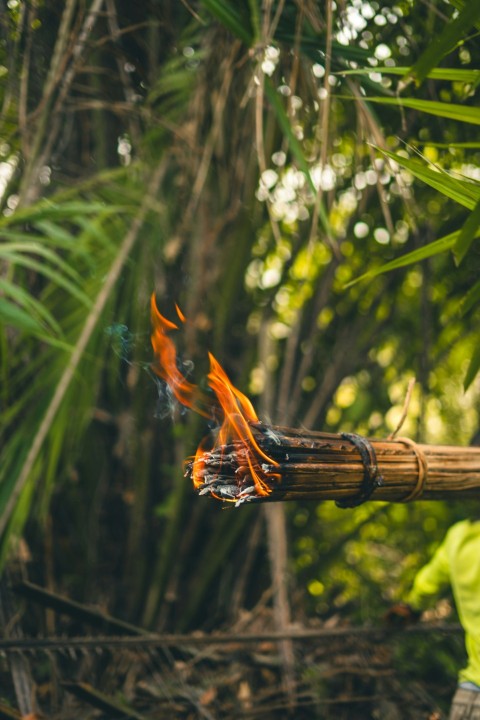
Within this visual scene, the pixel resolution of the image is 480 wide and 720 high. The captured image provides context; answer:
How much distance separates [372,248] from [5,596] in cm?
183

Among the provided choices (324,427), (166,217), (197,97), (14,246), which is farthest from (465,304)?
(324,427)

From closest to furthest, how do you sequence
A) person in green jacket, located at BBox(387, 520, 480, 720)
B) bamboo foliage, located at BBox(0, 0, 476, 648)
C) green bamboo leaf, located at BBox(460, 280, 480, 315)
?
1. green bamboo leaf, located at BBox(460, 280, 480, 315)
2. person in green jacket, located at BBox(387, 520, 480, 720)
3. bamboo foliage, located at BBox(0, 0, 476, 648)

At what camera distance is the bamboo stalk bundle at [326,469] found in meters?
0.95

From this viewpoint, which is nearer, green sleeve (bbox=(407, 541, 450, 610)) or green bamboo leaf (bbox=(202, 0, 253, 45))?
green bamboo leaf (bbox=(202, 0, 253, 45))

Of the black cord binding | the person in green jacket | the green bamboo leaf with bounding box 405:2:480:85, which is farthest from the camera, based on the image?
the person in green jacket

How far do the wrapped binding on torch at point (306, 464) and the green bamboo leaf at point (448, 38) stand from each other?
55cm

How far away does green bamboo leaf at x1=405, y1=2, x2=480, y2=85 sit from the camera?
0.94 metres

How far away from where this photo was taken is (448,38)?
98 centimetres

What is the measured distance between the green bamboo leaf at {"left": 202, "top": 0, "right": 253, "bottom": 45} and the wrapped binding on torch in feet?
2.69

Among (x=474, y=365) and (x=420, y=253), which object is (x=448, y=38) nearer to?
(x=420, y=253)

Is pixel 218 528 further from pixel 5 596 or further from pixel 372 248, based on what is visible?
pixel 372 248

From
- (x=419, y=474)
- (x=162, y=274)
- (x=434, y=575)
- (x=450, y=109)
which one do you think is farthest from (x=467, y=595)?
(x=162, y=274)

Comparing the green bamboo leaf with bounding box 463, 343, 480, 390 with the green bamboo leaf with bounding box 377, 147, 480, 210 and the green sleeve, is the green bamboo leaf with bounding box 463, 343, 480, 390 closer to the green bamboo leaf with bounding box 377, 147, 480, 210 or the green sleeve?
the green bamboo leaf with bounding box 377, 147, 480, 210

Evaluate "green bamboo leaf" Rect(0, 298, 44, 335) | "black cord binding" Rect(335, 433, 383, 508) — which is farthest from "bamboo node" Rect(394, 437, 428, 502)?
"green bamboo leaf" Rect(0, 298, 44, 335)
